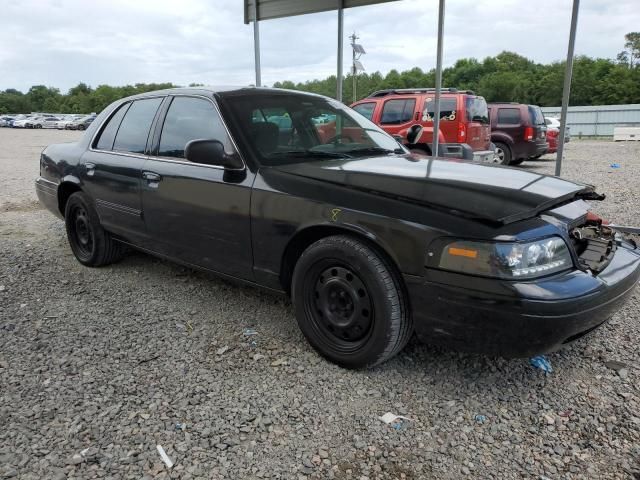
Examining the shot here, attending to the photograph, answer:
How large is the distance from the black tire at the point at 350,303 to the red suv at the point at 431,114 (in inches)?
296

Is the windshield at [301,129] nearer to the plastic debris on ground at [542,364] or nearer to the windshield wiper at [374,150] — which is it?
the windshield wiper at [374,150]

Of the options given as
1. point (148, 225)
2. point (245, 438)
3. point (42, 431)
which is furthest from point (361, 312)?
point (148, 225)

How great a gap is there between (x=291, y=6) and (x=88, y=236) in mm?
4486

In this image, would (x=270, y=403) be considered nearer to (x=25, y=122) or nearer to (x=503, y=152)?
(x=503, y=152)

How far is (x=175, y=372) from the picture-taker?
2.79m

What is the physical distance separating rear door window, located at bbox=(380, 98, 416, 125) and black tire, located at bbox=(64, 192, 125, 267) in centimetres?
693

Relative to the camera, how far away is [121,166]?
3949mm

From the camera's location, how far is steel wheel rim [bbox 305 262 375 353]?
2.58 m

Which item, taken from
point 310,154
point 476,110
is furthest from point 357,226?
point 476,110

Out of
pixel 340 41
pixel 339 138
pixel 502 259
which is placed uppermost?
pixel 340 41

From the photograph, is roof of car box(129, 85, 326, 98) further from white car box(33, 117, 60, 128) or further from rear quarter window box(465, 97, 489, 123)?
white car box(33, 117, 60, 128)

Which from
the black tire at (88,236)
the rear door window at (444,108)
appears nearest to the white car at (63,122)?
the rear door window at (444,108)

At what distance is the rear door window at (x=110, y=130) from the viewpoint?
4277 millimetres

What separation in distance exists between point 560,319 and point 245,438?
57.4 inches
